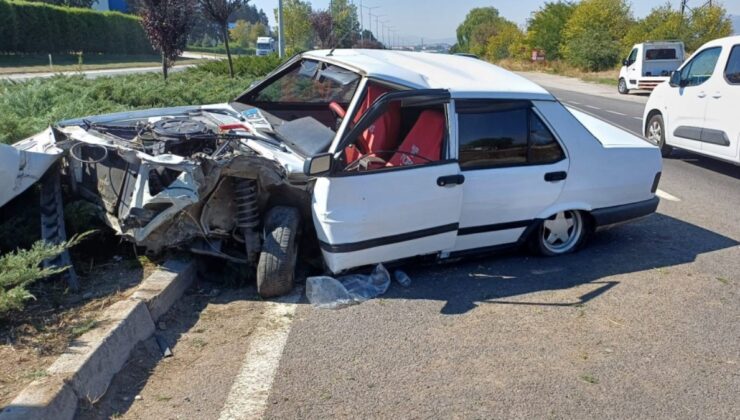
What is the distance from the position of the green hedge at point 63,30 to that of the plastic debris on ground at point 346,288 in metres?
34.3

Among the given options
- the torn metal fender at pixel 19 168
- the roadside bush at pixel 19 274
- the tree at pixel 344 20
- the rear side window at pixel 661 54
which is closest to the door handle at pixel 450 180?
the roadside bush at pixel 19 274

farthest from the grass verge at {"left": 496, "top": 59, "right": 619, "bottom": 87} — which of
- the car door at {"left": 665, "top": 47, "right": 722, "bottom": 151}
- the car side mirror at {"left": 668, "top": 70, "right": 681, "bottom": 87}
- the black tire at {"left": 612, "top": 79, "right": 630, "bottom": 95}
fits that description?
the car door at {"left": 665, "top": 47, "right": 722, "bottom": 151}

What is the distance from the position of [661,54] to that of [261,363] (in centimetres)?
2712

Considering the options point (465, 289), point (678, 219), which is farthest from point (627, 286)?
point (678, 219)

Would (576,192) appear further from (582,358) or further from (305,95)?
(305,95)

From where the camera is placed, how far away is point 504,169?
516cm

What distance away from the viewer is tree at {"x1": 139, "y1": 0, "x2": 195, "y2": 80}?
12.9m

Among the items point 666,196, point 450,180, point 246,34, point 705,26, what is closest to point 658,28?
point 705,26

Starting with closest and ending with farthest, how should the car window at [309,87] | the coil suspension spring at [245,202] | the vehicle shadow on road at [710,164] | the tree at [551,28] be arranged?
the coil suspension spring at [245,202] → the car window at [309,87] → the vehicle shadow on road at [710,164] → the tree at [551,28]

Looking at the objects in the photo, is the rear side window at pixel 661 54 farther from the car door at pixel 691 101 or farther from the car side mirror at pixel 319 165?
the car side mirror at pixel 319 165

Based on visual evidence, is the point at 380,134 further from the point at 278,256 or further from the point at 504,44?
the point at 504,44

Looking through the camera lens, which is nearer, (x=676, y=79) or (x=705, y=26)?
(x=676, y=79)

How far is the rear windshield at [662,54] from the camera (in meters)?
26.4

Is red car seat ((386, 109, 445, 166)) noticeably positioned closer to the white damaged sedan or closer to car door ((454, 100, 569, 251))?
the white damaged sedan
